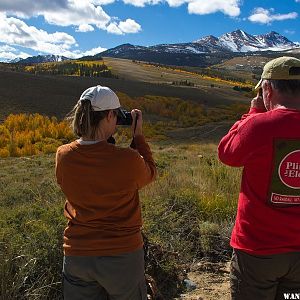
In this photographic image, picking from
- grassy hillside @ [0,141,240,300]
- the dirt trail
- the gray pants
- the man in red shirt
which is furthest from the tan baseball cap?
the dirt trail

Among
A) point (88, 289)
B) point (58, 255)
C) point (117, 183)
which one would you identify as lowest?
point (58, 255)

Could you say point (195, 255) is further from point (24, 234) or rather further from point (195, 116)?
point (195, 116)

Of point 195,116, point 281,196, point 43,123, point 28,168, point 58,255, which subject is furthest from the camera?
point 195,116

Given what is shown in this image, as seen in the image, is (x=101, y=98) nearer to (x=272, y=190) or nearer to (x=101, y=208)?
(x=101, y=208)

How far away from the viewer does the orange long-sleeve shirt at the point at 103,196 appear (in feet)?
8.32

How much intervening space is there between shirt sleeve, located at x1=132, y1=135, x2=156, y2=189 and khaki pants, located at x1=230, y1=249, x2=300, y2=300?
2.06ft

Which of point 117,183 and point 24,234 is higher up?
point 117,183

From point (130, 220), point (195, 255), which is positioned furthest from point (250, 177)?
point (195, 255)

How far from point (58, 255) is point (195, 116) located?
45.9 meters

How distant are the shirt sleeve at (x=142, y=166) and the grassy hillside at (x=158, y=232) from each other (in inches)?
47.6

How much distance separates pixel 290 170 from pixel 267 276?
0.55m

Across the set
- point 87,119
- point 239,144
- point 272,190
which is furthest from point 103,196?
point 272,190

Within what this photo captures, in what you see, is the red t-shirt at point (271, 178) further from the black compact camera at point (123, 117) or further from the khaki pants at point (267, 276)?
the black compact camera at point (123, 117)

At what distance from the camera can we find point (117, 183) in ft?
8.34
